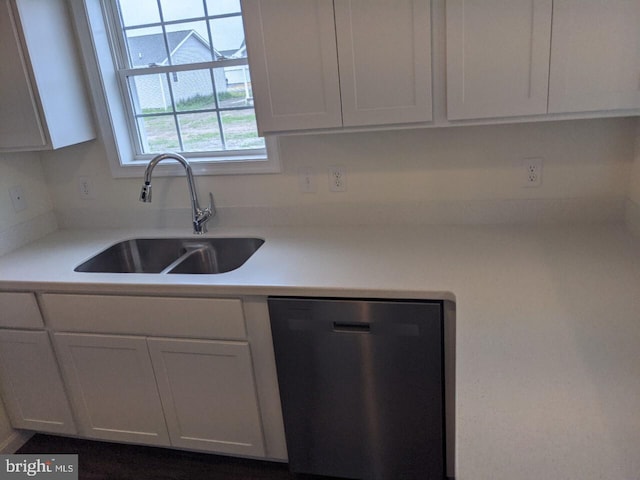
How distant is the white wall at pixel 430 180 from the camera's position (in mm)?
1952

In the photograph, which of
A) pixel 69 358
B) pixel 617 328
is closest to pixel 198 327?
pixel 69 358

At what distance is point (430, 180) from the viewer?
6.92ft

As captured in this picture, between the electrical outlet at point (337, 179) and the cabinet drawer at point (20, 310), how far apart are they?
1291mm

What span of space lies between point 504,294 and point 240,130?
4.63 ft

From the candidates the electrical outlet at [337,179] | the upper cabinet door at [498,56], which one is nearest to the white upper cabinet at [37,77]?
the electrical outlet at [337,179]

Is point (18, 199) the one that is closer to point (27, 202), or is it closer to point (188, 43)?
point (27, 202)

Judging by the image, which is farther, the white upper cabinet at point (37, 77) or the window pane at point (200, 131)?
the window pane at point (200, 131)

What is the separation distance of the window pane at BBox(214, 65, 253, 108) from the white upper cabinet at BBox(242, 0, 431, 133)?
1.55 ft

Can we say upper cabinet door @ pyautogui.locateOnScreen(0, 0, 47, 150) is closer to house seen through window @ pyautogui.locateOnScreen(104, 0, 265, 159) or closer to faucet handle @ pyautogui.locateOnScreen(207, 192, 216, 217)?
house seen through window @ pyautogui.locateOnScreen(104, 0, 265, 159)

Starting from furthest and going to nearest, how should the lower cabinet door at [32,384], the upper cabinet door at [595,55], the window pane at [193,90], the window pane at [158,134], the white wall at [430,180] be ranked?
the window pane at [158,134] → the window pane at [193,90] → the lower cabinet door at [32,384] → the white wall at [430,180] → the upper cabinet door at [595,55]

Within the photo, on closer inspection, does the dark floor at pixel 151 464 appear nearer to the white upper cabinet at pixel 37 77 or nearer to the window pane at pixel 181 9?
the white upper cabinet at pixel 37 77

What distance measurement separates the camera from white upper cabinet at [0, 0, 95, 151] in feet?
6.56

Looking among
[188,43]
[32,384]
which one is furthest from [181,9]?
[32,384]

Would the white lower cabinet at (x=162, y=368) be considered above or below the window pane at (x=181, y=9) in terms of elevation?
below
